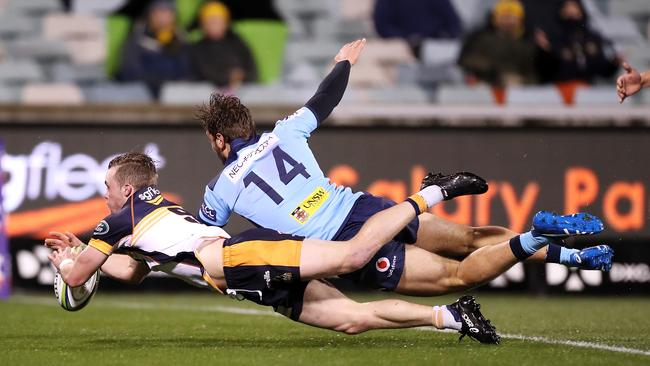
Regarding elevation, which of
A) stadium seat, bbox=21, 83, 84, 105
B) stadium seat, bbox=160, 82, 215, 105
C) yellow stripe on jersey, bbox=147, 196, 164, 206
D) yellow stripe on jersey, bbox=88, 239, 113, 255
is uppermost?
yellow stripe on jersey, bbox=147, 196, 164, 206

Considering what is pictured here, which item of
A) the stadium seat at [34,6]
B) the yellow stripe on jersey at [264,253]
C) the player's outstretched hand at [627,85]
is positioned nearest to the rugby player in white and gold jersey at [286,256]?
the yellow stripe on jersey at [264,253]

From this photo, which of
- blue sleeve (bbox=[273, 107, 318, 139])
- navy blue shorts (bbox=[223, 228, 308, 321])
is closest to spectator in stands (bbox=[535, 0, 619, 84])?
blue sleeve (bbox=[273, 107, 318, 139])

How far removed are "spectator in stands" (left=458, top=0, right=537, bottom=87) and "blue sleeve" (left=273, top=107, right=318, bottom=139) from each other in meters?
7.18

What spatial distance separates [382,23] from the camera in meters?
15.9

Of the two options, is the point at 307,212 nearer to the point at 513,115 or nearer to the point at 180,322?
the point at 180,322

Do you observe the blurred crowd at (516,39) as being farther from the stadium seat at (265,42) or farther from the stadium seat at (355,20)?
the stadium seat at (265,42)

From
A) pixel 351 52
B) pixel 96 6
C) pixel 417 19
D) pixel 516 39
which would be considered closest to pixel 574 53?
pixel 516 39

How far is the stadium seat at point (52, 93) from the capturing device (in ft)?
46.2

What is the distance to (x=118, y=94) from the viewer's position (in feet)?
47.0

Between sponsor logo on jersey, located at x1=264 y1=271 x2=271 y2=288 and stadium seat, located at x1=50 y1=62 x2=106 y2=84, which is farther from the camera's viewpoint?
stadium seat, located at x1=50 y1=62 x2=106 y2=84

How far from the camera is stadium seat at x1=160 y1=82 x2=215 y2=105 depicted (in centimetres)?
1404

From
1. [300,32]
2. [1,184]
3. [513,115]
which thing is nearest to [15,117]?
[1,184]

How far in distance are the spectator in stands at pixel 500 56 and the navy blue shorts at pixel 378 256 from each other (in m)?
7.28

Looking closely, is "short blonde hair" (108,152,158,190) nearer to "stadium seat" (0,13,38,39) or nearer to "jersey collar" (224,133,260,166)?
"jersey collar" (224,133,260,166)
